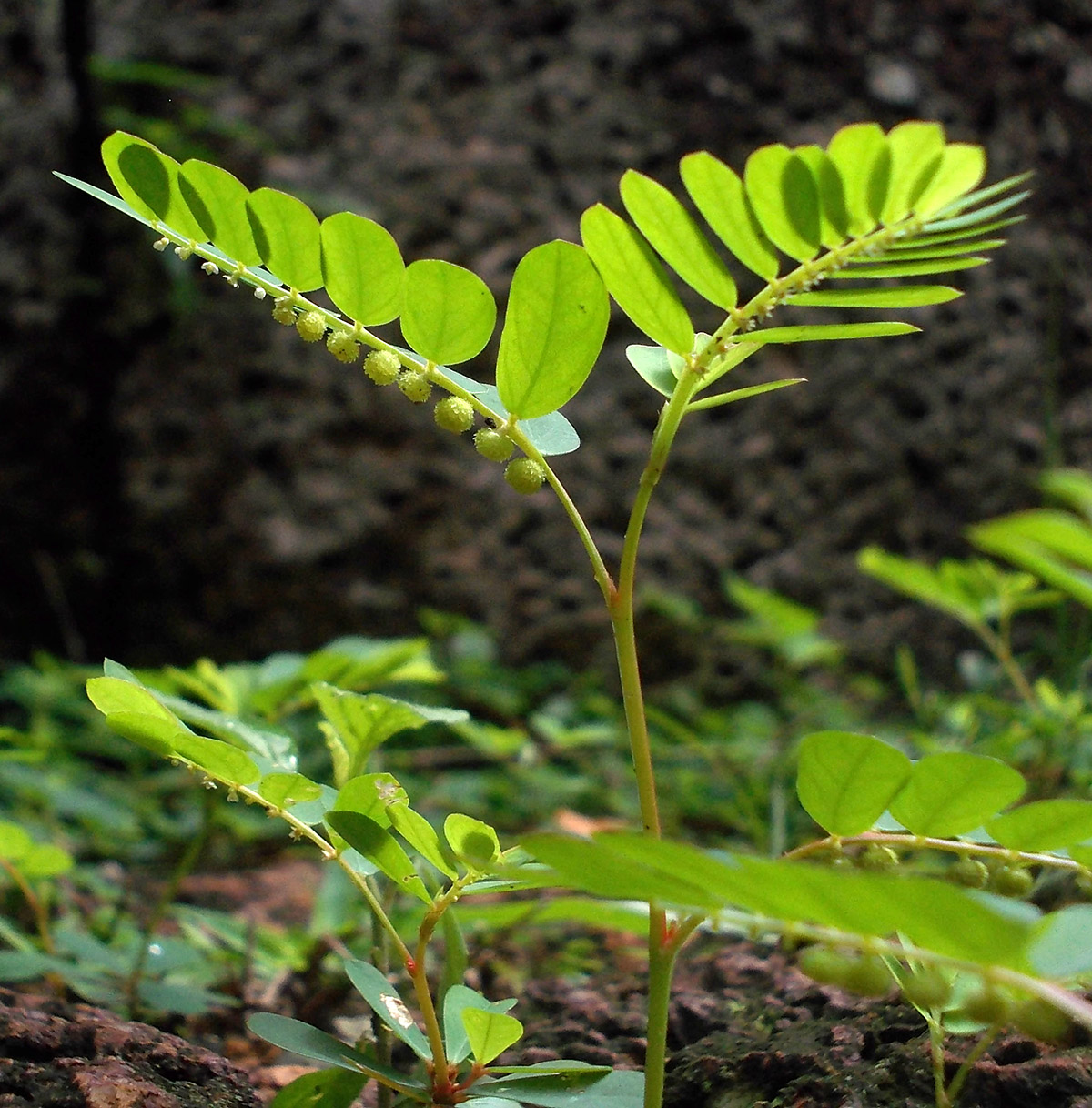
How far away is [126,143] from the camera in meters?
0.41

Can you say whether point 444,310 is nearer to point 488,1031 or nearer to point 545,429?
point 545,429

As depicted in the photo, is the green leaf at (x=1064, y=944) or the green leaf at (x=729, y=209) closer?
the green leaf at (x=1064, y=944)

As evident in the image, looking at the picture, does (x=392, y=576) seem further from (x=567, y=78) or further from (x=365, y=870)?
(x=365, y=870)

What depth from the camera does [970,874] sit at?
1.24 ft

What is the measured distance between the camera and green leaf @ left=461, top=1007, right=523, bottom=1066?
0.40 m

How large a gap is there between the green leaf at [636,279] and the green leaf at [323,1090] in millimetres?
351

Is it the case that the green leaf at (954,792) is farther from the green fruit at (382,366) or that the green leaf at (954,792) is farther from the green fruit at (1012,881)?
the green fruit at (382,366)

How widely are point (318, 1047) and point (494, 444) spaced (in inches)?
10.6

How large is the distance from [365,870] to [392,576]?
1.53 m

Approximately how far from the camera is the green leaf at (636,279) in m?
0.41

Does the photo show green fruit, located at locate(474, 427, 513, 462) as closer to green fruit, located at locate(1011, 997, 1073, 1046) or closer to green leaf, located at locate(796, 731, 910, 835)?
green leaf, located at locate(796, 731, 910, 835)

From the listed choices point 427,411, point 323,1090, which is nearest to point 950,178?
point 323,1090

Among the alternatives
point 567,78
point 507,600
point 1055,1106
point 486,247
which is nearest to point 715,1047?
point 1055,1106

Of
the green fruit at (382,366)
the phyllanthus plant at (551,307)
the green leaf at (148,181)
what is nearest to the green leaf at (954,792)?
the phyllanthus plant at (551,307)
